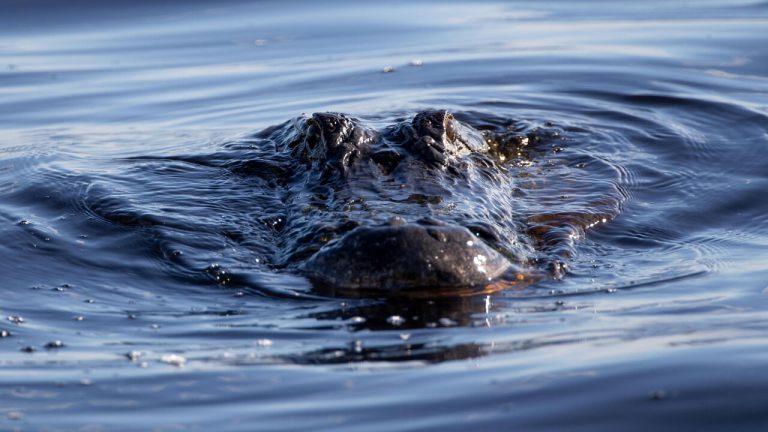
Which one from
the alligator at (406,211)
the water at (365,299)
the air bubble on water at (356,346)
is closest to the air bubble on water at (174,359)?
the water at (365,299)

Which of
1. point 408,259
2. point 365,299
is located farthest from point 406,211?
point 365,299

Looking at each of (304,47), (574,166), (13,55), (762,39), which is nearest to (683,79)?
(762,39)

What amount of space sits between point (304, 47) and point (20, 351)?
9.03 metres

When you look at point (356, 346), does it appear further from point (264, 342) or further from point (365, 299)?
point (365, 299)

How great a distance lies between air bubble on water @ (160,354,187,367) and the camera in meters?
4.81

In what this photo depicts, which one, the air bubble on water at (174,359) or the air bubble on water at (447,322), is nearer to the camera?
the air bubble on water at (174,359)

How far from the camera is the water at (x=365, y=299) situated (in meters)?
4.32

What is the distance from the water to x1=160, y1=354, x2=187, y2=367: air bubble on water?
14mm

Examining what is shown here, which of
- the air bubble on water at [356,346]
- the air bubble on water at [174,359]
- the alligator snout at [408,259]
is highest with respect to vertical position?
the alligator snout at [408,259]

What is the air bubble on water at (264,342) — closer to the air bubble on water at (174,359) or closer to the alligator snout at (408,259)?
the air bubble on water at (174,359)

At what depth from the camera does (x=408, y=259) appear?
5715mm

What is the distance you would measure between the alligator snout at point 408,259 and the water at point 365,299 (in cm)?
16

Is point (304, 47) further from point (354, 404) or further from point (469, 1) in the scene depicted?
point (354, 404)

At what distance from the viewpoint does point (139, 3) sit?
16031 millimetres
